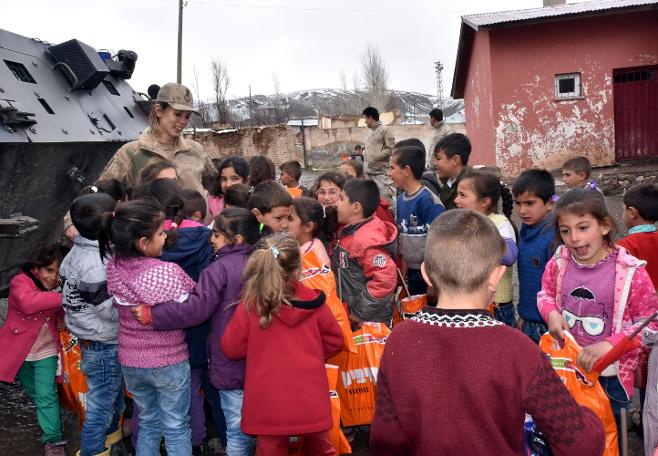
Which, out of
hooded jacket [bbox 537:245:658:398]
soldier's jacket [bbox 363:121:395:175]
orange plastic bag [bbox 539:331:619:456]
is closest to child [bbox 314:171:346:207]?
hooded jacket [bbox 537:245:658:398]

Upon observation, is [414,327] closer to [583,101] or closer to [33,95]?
[33,95]

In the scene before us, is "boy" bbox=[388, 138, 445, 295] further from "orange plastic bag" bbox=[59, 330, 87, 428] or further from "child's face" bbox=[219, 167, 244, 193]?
"orange plastic bag" bbox=[59, 330, 87, 428]

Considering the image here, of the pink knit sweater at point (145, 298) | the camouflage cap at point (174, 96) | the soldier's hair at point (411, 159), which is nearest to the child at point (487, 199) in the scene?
the soldier's hair at point (411, 159)

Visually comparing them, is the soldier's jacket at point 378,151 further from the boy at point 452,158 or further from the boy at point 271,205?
the boy at point 271,205

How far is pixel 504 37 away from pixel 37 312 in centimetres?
1295

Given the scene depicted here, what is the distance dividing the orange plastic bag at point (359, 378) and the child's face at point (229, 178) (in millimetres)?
1718

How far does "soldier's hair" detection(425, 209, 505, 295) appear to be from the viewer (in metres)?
1.66

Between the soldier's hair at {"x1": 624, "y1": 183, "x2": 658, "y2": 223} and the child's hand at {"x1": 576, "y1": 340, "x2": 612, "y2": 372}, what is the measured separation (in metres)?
1.42

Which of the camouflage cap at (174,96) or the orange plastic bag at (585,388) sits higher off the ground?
the camouflage cap at (174,96)

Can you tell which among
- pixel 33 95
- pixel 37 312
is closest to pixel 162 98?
pixel 33 95

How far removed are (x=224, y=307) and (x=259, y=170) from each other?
7.16 ft

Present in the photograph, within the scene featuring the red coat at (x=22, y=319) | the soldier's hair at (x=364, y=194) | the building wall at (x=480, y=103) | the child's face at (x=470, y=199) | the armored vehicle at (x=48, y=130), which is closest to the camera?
the red coat at (x=22, y=319)

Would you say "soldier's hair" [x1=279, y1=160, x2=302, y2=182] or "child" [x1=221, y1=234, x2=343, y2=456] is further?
"soldier's hair" [x1=279, y1=160, x2=302, y2=182]

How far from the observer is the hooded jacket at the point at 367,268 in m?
3.52
